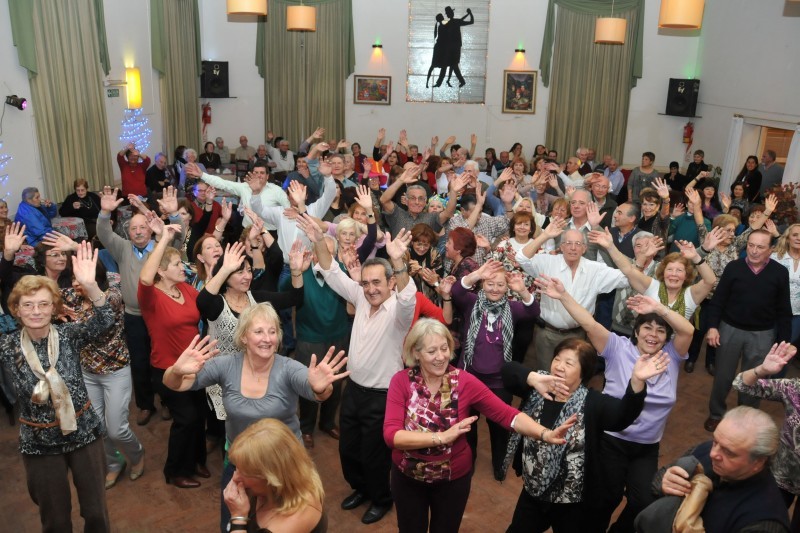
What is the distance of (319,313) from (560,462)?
6.59ft

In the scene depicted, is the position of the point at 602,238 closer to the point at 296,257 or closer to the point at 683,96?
the point at 296,257

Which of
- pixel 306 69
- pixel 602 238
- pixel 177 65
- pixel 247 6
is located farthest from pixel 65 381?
pixel 306 69

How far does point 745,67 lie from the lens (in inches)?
474

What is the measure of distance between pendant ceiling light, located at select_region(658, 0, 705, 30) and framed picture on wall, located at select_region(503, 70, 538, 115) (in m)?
6.78

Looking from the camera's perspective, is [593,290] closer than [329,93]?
Yes

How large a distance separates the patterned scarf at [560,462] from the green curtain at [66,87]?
7868 mm

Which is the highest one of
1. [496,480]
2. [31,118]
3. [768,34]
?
[768,34]

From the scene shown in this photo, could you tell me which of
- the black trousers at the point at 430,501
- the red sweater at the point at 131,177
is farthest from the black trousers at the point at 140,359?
the red sweater at the point at 131,177

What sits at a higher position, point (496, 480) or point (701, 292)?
point (701, 292)

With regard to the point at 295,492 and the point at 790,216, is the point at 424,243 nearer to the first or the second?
the point at 295,492

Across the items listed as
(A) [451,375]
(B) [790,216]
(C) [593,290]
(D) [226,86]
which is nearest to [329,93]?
(D) [226,86]

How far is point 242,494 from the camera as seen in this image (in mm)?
2270

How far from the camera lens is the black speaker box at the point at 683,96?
13.7 meters

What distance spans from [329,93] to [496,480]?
11.7 metres
